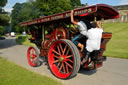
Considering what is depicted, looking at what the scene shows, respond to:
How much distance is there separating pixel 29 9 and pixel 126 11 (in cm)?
3203

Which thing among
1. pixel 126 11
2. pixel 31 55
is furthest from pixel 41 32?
pixel 126 11

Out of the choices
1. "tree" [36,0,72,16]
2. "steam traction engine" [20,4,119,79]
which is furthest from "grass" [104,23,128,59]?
"tree" [36,0,72,16]

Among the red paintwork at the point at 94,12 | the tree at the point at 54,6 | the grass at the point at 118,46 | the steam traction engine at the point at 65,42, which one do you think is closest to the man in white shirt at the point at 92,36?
the steam traction engine at the point at 65,42

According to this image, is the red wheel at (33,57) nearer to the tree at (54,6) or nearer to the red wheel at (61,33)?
the red wheel at (61,33)

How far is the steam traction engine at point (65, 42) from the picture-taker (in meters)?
3.28

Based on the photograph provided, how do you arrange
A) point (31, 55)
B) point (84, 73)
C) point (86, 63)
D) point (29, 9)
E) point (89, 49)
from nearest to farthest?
point (89, 49), point (86, 63), point (84, 73), point (31, 55), point (29, 9)

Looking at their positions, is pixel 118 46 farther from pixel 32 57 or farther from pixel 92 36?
pixel 92 36

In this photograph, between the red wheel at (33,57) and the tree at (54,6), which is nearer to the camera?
the red wheel at (33,57)

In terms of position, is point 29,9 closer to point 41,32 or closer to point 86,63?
point 41,32

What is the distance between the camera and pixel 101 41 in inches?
137

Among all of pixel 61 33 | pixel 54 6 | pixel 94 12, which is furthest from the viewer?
pixel 54 6

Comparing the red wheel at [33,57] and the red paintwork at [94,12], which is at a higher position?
the red paintwork at [94,12]

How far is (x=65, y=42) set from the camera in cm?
346

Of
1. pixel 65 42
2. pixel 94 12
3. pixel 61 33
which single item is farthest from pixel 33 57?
pixel 94 12
